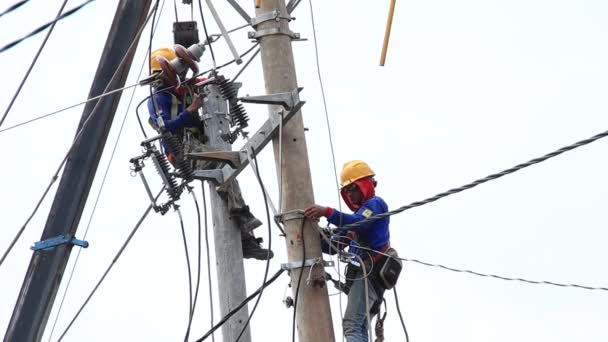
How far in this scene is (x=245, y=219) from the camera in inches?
443

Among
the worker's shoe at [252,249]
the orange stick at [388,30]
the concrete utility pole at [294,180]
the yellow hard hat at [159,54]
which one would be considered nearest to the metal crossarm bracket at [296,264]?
the concrete utility pole at [294,180]

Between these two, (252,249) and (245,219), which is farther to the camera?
(252,249)

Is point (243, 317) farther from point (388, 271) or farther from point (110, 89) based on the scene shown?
point (110, 89)

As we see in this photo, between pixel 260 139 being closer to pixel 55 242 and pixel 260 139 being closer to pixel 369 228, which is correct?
pixel 369 228

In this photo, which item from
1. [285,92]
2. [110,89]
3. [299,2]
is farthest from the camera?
[110,89]

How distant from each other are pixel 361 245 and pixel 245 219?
1002 millimetres

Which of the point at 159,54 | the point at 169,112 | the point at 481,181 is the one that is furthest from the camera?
the point at 159,54

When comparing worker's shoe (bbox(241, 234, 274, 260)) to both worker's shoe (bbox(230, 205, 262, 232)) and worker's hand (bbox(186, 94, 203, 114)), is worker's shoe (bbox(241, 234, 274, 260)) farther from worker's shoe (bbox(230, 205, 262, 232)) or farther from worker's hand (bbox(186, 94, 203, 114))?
worker's hand (bbox(186, 94, 203, 114))

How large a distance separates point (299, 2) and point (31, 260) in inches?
129

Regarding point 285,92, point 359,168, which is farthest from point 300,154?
point 359,168

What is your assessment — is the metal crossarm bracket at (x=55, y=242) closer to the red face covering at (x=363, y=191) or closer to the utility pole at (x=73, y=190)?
the utility pole at (x=73, y=190)

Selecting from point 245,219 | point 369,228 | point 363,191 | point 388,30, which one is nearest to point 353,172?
point 363,191

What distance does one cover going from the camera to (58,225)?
1179 centimetres

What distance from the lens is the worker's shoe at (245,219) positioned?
1119 centimetres
